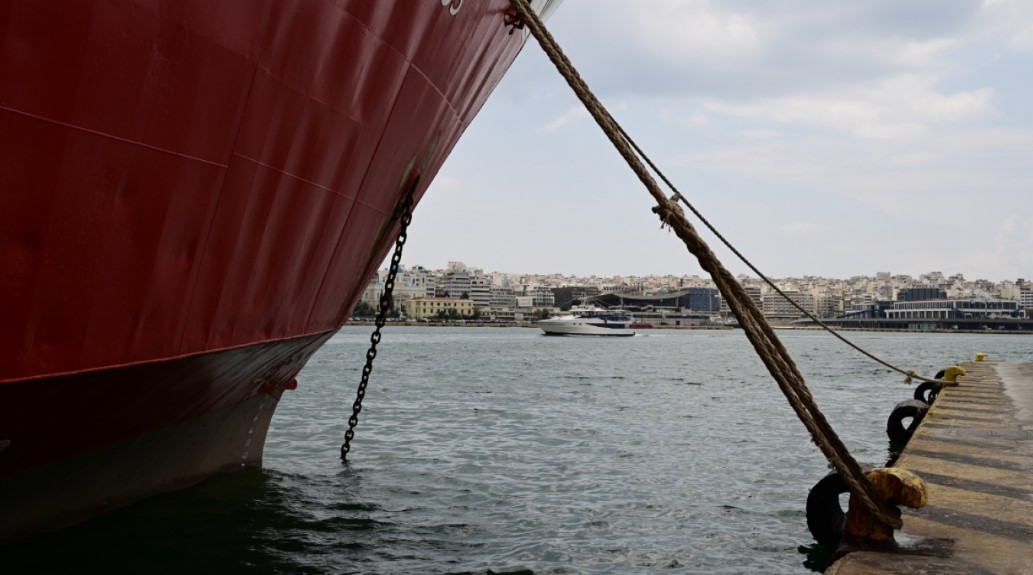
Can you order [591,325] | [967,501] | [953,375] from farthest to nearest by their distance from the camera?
[591,325]
[953,375]
[967,501]

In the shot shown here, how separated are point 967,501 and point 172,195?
5361 millimetres

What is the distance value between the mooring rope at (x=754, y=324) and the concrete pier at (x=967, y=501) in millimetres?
339

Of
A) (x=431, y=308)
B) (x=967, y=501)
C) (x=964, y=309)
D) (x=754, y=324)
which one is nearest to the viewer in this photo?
(x=754, y=324)

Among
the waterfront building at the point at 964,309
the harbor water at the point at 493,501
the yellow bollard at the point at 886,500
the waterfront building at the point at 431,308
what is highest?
the waterfront building at the point at 964,309

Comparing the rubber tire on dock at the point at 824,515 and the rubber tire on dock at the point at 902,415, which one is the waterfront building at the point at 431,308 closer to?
the rubber tire on dock at the point at 902,415

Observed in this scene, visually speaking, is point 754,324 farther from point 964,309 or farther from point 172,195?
point 964,309

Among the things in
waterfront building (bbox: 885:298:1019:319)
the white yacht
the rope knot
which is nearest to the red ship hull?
the rope knot

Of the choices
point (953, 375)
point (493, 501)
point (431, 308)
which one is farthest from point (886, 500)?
point (431, 308)

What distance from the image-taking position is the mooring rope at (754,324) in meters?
4.48

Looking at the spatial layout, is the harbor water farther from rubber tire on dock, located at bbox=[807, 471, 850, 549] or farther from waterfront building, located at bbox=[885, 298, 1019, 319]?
waterfront building, located at bbox=[885, 298, 1019, 319]

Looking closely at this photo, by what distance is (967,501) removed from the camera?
5.24 metres

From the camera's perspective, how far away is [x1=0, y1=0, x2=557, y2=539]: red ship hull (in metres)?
3.33

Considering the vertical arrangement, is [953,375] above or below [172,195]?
above

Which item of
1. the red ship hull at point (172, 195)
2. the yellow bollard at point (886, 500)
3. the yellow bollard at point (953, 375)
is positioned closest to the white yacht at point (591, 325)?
the yellow bollard at point (953, 375)
